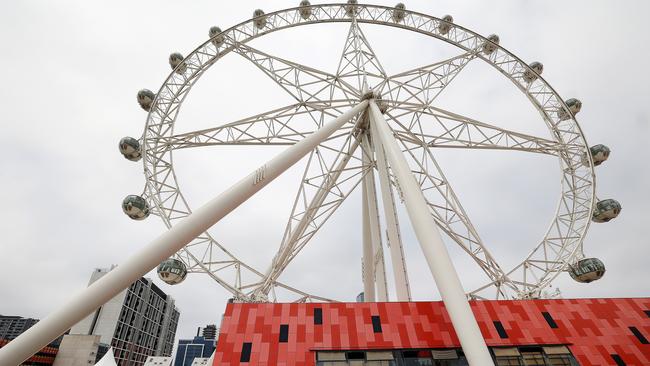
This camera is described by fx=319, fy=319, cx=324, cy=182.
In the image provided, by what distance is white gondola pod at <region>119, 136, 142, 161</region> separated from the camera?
18.3 m

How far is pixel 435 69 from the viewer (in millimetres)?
20234

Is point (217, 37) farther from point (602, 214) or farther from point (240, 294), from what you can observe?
point (602, 214)

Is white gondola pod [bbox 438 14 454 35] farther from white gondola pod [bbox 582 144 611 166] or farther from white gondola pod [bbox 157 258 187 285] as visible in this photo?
white gondola pod [bbox 157 258 187 285]

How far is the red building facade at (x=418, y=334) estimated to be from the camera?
13.4 metres

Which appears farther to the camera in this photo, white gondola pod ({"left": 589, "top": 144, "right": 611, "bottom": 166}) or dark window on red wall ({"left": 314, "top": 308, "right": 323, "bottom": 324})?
white gondola pod ({"left": 589, "top": 144, "right": 611, "bottom": 166})

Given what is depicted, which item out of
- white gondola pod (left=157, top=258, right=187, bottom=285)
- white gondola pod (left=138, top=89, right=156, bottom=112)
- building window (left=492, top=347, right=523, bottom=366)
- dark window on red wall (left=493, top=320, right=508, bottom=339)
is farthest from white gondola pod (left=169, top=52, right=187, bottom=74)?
building window (left=492, top=347, right=523, bottom=366)

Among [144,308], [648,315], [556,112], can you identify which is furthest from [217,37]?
[144,308]

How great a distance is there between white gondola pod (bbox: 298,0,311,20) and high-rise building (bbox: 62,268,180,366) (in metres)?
59.5

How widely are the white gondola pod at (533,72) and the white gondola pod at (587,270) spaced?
11894 millimetres

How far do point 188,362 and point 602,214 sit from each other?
231602mm

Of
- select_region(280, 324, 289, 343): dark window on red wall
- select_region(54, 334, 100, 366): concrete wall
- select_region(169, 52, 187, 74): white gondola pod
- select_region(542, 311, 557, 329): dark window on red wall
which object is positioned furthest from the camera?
select_region(54, 334, 100, 366): concrete wall

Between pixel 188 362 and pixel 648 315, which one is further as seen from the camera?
pixel 188 362

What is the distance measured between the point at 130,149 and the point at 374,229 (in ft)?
49.4

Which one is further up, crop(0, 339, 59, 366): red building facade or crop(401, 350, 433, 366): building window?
crop(0, 339, 59, 366): red building facade
